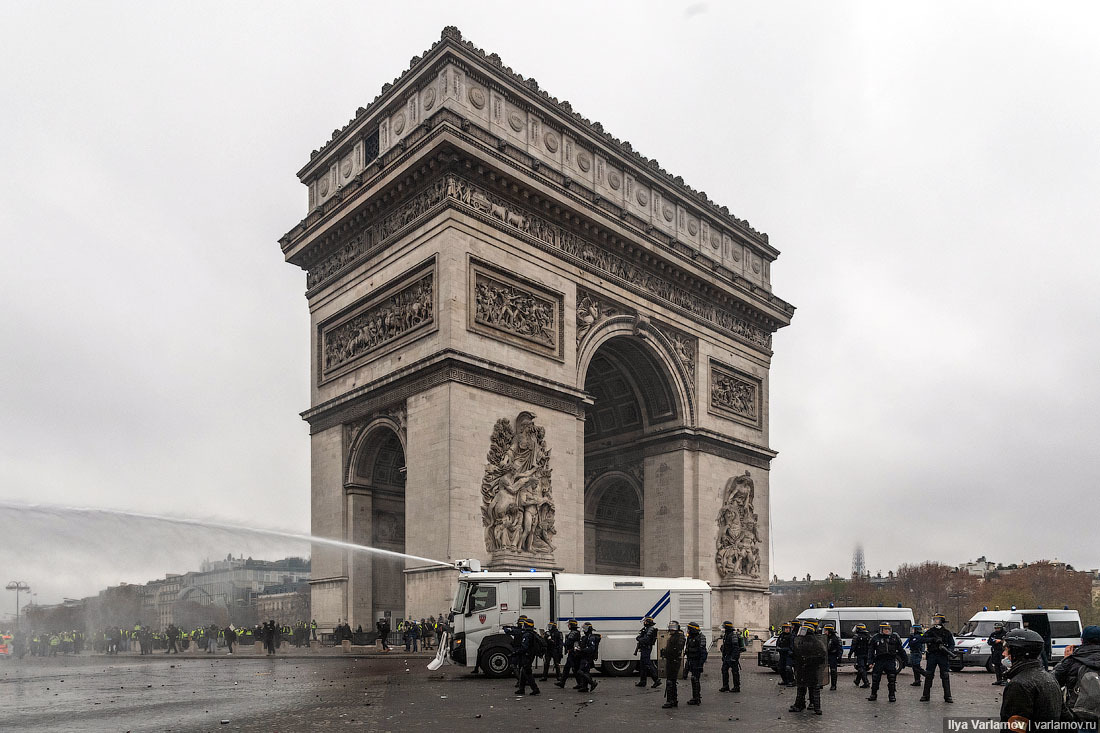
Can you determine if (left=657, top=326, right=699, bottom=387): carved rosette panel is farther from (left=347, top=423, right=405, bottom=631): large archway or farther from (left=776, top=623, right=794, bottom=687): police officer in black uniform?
(left=776, top=623, right=794, bottom=687): police officer in black uniform

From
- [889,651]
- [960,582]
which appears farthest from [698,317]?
[960,582]

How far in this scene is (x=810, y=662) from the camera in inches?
638

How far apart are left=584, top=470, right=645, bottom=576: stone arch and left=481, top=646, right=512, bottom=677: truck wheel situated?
22.9 meters

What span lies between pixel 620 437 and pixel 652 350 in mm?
5478

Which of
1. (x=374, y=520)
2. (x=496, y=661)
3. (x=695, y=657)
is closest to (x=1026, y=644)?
→ (x=695, y=657)

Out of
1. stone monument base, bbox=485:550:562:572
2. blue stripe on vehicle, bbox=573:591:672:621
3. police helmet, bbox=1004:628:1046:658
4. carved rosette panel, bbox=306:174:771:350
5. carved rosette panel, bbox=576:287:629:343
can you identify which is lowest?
blue stripe on vehicle, bbox=573:591:672:621

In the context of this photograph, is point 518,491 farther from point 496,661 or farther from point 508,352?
point 496,661

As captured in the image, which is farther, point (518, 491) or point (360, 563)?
point (360, 563)

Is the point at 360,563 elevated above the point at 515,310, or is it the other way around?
the point at 515,310

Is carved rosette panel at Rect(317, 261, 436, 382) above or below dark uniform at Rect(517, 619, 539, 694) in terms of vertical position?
above

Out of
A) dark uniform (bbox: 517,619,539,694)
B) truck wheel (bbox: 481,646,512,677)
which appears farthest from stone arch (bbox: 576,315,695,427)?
dark uniform (bbox: 517,619,539,694)

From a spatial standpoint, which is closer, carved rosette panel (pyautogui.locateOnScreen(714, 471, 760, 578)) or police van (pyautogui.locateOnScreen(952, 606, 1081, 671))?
police van (pyautogui.locateOnScreen(952, 606, 1081, 671))

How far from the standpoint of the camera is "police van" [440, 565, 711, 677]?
78.9 feet

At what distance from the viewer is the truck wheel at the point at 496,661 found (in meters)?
23.3
